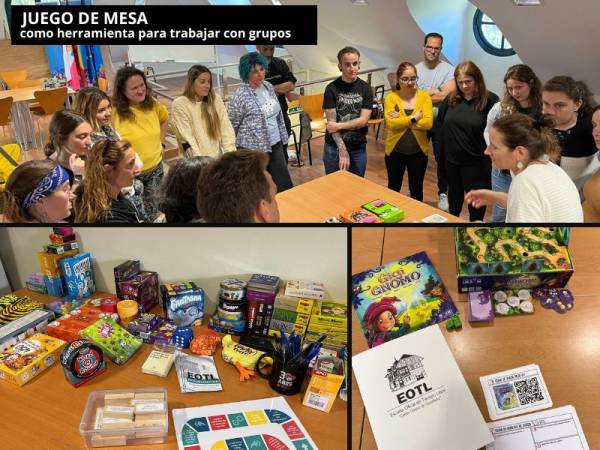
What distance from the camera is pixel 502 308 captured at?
939mm

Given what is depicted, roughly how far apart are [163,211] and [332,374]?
2.43 feet

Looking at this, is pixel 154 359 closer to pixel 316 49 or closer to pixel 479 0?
pixel 479 0

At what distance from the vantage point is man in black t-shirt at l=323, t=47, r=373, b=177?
298cm

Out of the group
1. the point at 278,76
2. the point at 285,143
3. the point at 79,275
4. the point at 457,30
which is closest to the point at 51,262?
the point at 79,275

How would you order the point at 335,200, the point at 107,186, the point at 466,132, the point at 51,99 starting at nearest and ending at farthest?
the point at 107,186
the point at 335,200
the point at 466,132
the point at 51,99

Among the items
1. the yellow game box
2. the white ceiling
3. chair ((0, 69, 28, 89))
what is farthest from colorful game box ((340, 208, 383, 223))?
chair ((0, 69, 28, 89))

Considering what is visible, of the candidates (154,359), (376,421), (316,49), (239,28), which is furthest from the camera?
(316,49)

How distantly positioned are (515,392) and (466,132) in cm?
208

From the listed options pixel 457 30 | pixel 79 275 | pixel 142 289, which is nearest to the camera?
pixel 142 289

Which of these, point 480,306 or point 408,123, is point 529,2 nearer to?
point 408,123

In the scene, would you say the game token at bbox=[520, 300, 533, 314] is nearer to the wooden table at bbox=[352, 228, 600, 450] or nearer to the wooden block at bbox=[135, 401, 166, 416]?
the wooden table at bbox=[352, 228, 600, 450]

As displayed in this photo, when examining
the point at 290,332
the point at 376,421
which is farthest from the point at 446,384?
the point at 290,332

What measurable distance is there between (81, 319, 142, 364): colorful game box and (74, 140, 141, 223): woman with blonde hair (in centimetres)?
30

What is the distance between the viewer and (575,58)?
420cm
